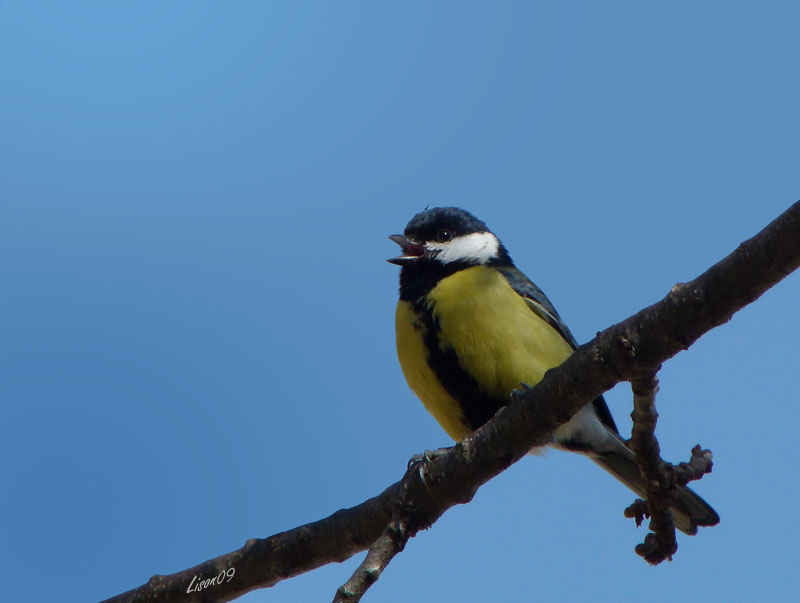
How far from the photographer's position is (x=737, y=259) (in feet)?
7.20

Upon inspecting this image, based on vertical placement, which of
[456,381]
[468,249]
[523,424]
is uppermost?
[468,249]

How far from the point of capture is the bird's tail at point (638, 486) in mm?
3643

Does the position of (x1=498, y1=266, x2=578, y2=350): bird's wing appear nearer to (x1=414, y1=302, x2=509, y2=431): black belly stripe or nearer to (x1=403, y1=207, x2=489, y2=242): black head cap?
(x1=403, y1=207, x2=489, y2=242): black head cap

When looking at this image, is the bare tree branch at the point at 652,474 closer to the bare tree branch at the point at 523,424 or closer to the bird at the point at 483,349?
the bare tree branch at the point at 523,424

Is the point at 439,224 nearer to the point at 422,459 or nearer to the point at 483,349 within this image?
the point at 483,349

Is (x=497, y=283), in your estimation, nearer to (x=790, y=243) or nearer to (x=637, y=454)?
(x=637, y=454)

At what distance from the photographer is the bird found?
368 centimetres

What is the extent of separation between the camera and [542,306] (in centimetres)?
426

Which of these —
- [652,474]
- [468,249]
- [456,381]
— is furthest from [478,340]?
[652,474]

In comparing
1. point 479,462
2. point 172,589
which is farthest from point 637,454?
point 172,589

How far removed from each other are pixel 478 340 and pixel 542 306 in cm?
69

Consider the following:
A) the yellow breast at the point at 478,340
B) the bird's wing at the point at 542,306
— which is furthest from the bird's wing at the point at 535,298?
the yellow breast at the point at 478,340

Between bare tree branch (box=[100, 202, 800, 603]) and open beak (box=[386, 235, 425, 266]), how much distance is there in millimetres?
1566
